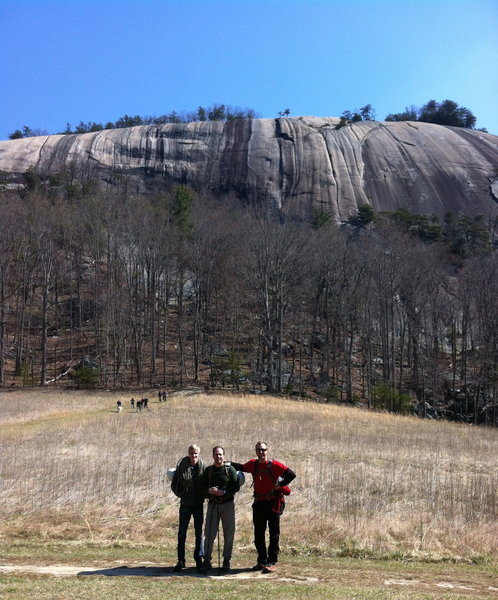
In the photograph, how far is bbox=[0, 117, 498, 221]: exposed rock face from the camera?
82438mm

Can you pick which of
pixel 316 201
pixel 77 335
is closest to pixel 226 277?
pixel 77 335

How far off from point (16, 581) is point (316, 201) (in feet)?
253

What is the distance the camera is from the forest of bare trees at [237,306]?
4416 centimetres

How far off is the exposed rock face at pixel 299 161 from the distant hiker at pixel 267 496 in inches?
2783

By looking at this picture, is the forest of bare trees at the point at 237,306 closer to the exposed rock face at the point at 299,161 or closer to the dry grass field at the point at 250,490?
the dry grass field at the point at 250,490

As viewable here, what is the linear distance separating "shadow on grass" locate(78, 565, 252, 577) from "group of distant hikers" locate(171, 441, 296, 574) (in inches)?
3.6

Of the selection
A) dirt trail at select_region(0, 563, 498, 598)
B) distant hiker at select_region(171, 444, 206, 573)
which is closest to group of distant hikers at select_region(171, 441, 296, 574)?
distant hiker at select_region(171, 444, 206, 573)

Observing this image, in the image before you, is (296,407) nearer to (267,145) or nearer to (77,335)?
(77,335)

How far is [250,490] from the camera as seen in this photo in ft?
44.3

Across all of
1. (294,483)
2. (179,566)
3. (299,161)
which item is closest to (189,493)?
(179,566)

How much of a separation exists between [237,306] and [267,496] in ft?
147

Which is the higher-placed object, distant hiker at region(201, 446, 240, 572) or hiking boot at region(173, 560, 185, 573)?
distant hiker at region(201, 446, 240, 572)

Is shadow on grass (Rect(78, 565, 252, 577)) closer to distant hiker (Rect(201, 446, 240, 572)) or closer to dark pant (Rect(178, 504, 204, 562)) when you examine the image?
distant hiker (Rect(201, 446, 240, 572))

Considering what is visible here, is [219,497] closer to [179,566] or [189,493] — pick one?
[189,493]
